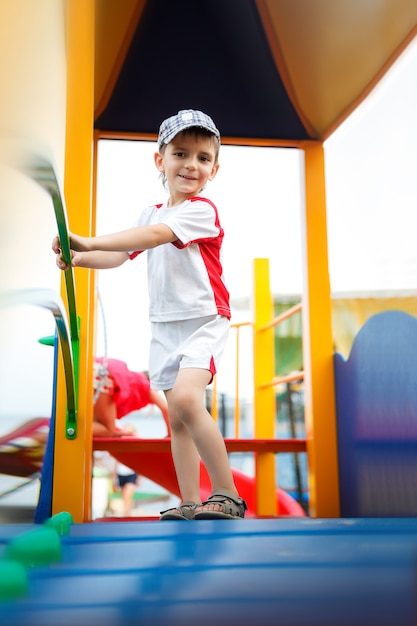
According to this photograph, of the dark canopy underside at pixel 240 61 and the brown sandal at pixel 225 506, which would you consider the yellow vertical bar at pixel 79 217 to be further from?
the brown sandal at pixel 225 506

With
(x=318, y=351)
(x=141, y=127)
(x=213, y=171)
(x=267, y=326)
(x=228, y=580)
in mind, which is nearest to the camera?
(x=228, y=580)

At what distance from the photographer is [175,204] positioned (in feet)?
6.34

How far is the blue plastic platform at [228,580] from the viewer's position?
2.10 ft

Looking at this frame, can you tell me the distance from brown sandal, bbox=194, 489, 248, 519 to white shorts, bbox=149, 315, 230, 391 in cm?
28

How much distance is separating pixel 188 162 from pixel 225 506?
85cm

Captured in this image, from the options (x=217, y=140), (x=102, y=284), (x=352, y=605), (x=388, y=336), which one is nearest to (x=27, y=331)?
(x=217, y=140)

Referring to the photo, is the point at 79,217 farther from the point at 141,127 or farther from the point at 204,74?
the point at 204,74

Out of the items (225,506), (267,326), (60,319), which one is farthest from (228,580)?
(267,326)

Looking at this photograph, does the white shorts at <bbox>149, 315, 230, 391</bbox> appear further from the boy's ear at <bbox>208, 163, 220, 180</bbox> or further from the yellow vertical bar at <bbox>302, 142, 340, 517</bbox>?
the yellow vertical bar at <bbox>302, 142, 340, 517</bbox>

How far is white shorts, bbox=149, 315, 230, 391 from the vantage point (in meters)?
1.74

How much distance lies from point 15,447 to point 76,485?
185 millimetres

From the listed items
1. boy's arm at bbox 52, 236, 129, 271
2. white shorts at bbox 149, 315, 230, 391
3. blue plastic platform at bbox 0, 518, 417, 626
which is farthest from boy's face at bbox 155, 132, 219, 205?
blue plastic platform at bbox 0, 518, 417, 626

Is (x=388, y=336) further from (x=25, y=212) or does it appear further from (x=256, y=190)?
(x=256, y=190)

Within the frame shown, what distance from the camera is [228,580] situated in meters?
0.79
